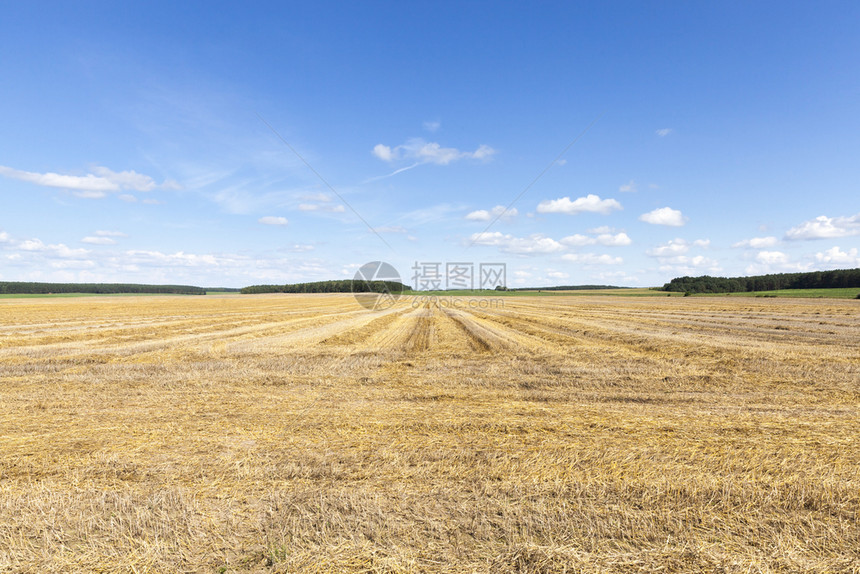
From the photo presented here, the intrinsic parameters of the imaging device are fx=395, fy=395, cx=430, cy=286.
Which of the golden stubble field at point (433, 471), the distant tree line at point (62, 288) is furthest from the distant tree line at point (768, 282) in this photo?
the distant tree line at point (62, 288)

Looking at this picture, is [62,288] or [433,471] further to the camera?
[62,288]

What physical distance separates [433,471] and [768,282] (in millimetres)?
139843

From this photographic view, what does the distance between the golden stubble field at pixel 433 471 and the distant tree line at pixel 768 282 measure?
117 meters

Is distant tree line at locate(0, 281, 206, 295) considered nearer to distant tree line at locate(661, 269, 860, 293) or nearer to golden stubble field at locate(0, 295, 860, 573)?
distant tree line at locate(661, 269, 860, 293)

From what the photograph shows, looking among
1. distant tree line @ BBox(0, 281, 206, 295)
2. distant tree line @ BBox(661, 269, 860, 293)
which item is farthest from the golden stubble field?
distant tree line @ BBox(0, 281, 206, 295)

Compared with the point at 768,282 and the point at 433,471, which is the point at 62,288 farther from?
the point at 768,282

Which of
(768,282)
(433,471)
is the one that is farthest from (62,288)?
(768,282)

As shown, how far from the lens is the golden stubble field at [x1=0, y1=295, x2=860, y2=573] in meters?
3.60

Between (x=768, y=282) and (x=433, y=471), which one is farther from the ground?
(x=768, y=282)

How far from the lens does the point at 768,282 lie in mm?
109125

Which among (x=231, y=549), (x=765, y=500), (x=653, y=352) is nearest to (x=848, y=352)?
(x=653, y=352)

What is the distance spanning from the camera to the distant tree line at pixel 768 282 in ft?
301

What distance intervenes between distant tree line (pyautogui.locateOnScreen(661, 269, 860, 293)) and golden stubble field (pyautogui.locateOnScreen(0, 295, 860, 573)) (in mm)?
117304

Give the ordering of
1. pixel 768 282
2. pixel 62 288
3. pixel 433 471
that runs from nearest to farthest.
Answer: pixel 433 471
pixel 768 282
pixel 62 288
